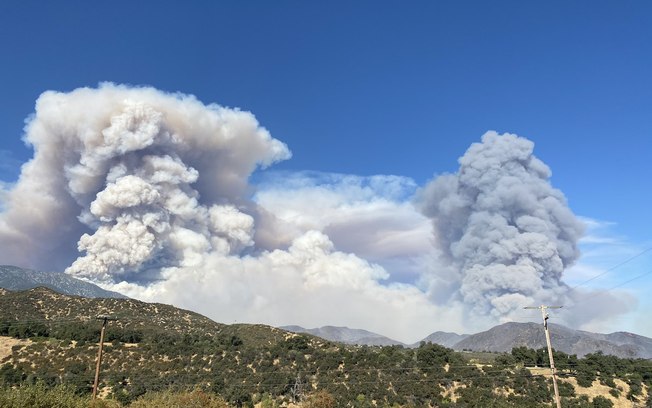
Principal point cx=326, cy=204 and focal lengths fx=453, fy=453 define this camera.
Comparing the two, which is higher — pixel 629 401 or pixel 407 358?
pixel 407 358

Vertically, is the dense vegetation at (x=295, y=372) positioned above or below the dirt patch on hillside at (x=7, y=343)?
below

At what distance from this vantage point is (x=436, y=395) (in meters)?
50.3

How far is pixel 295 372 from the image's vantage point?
56125 mm

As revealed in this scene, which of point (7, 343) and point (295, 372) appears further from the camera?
point (7, 343)

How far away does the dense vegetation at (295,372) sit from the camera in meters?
49.0

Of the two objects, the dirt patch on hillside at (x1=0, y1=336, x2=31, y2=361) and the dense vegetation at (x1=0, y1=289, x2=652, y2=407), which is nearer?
the dense vegetation at (x1=0, y1=289, x2=652, y2=407)

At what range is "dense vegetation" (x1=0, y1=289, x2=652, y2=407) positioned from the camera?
161ft

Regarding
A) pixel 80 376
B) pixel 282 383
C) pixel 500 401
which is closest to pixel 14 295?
pixel 80 376

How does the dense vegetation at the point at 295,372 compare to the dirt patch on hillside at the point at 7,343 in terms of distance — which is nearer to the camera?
the dense vegetation at the point at 295,372

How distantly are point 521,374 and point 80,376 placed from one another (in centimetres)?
5237

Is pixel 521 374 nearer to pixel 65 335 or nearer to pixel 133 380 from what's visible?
pixel 133 380

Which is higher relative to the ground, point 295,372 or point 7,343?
point 7,343

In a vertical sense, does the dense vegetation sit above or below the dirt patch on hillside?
below

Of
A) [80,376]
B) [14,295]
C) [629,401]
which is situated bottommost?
[629,401]
